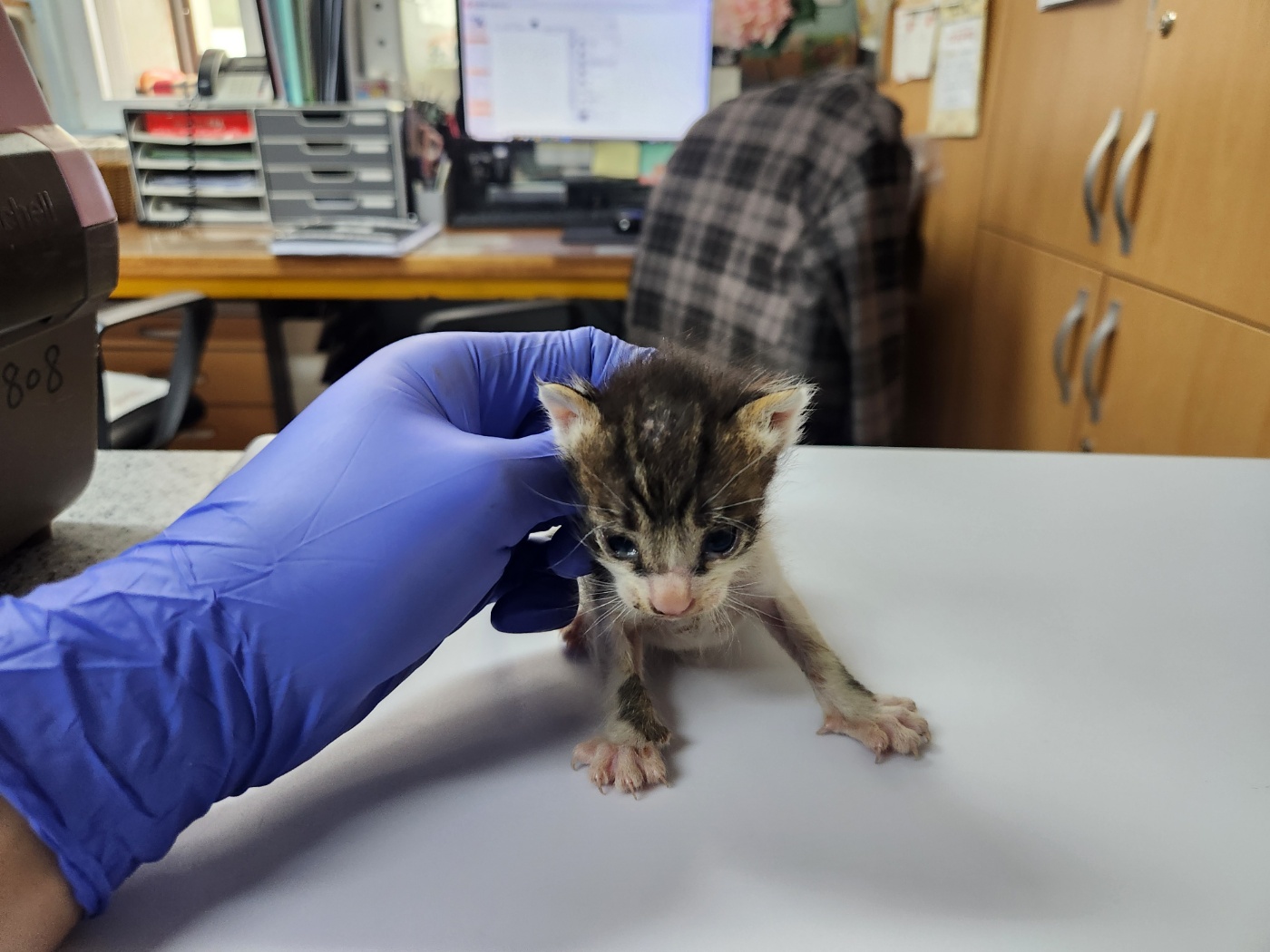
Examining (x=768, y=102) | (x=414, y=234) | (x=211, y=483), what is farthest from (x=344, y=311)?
(x=211, y=483)

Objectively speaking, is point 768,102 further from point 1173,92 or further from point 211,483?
point 211,483

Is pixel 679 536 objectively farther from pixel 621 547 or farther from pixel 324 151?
pixel 324 151

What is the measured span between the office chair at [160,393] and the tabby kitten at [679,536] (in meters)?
1.27

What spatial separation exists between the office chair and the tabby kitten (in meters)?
1.27

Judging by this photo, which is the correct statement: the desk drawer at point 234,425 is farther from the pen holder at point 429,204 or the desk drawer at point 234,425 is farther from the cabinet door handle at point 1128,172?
the cabinet door handle at point 1128,172

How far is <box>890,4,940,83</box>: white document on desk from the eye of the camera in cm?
220

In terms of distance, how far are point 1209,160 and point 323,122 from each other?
2.26 m

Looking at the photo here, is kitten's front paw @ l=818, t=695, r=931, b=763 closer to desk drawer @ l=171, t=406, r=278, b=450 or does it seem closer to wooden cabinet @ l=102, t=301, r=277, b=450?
wooden cabinet @ l=102, t=301, r=277, b=450

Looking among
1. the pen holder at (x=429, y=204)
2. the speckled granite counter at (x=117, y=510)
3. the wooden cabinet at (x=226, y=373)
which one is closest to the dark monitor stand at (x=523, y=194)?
the pen holder at (x=429, y=204)

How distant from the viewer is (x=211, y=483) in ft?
3.68

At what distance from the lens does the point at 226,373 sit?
2361 mm

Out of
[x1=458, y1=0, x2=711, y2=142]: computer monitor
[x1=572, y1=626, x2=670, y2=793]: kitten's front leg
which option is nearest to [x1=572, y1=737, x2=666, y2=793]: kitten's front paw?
[x1=572, y1=626, x2=670, y2=793]: kitten's front leg

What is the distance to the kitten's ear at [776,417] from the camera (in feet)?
2.53

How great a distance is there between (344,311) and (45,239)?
1.88 metres
